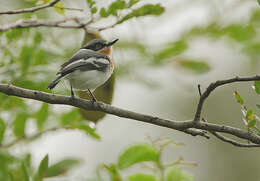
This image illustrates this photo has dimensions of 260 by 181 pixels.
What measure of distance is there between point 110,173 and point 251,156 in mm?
9034

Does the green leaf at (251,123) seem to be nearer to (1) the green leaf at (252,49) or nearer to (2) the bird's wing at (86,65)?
(2) the bird's wing at (86,65)

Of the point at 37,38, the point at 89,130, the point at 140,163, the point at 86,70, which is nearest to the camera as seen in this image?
the point at 140,163

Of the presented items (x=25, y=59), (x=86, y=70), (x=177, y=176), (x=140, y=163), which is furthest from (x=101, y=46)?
(x=177, y=176)

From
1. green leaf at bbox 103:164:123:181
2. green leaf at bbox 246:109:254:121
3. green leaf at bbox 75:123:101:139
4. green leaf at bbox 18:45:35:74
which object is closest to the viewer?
green leaf at bbox 246:109:254:121

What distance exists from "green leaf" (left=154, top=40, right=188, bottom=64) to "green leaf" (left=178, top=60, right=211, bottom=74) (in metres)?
0.16

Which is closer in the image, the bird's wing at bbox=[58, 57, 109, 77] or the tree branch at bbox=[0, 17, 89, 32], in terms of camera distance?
the tree branch at bbox=[0, 17, 89, 32]

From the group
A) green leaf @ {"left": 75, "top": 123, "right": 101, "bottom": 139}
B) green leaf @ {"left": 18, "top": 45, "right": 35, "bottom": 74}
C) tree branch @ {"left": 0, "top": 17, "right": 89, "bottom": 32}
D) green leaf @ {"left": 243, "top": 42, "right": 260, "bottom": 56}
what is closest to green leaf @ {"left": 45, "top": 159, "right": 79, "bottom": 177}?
green leaf @ {"left": 75, "top": 123, "right": 101, "bottom": 139}

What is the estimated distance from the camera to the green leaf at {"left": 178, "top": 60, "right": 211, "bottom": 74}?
2.98 meters

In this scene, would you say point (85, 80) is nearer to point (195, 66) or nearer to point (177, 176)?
point (195, 66)

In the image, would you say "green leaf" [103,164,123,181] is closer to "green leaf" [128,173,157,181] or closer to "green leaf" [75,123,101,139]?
"green leaf" [128,173,157,181]

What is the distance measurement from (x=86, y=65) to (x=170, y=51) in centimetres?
56

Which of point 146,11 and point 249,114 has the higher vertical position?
point 146,11

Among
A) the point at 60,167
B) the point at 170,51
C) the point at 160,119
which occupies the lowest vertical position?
the point at 60,167

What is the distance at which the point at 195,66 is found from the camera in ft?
10.1
